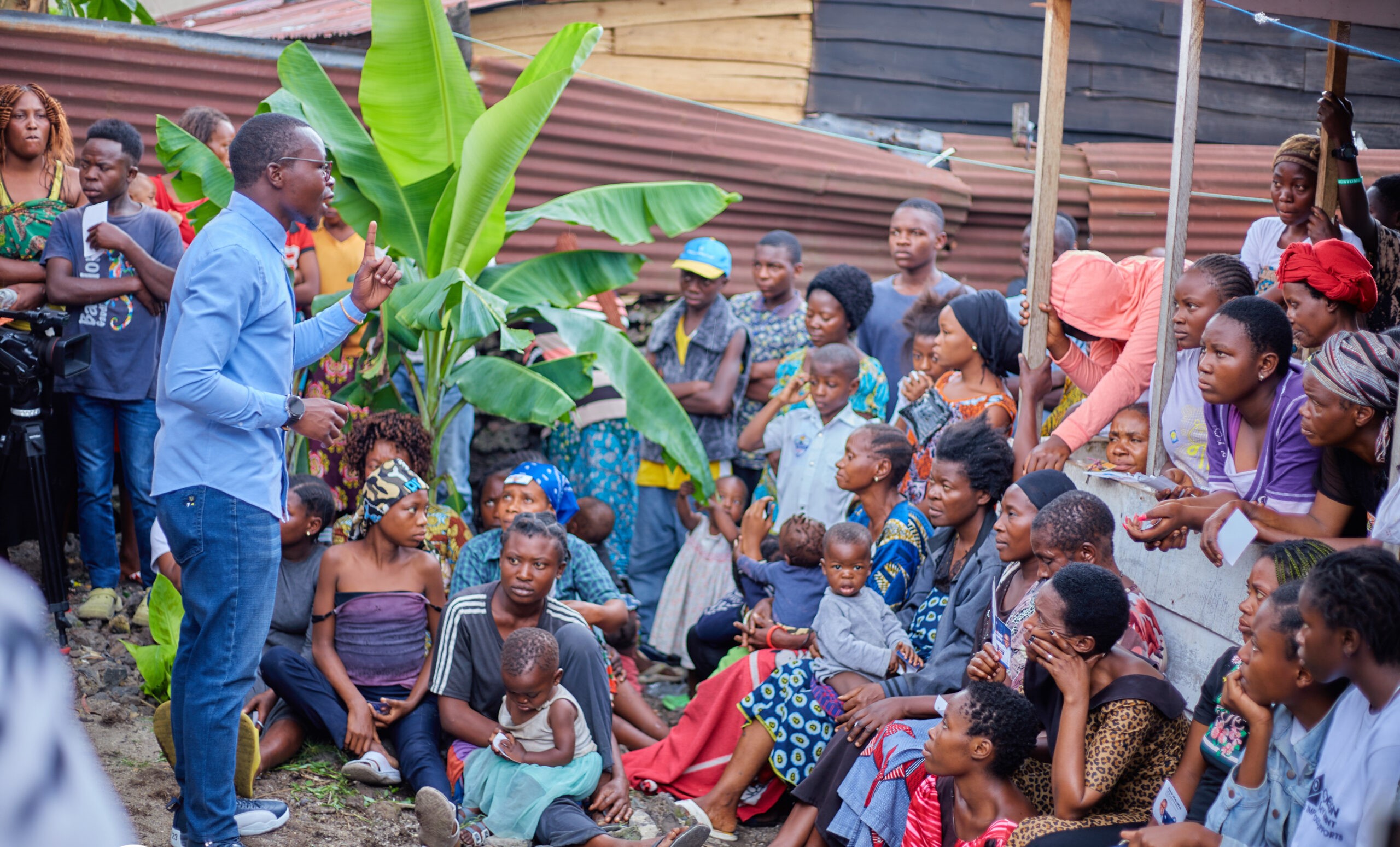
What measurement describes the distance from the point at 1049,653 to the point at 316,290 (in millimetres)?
3998

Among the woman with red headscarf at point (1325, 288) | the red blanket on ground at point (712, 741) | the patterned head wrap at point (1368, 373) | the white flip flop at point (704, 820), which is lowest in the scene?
the white flip flop at point (704, 820)

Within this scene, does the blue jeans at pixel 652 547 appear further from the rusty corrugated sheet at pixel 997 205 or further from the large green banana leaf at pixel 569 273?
the rusty corrugated sheet at pixel 997 205

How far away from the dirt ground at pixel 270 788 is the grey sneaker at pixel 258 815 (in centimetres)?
4

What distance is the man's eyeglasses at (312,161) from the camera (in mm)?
3291

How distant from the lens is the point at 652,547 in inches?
241

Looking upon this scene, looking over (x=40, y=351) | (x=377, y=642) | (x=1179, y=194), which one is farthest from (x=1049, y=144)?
(x=40, y=351)

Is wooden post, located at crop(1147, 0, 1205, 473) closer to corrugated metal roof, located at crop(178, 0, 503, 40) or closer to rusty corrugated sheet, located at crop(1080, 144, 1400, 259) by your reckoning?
rusty corrugated sheet, located at crop(1080, 144, 1400, 259)

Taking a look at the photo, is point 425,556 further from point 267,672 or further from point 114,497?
point 114,497

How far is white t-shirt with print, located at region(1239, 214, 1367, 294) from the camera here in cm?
466

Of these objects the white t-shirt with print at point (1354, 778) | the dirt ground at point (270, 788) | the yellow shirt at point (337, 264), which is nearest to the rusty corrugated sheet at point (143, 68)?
the yellow shirt at point (337, 264)

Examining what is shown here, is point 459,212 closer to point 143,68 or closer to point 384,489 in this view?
point 384,489

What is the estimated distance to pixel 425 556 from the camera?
15.4 ft

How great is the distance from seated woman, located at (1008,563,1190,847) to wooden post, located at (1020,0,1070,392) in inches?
67.2

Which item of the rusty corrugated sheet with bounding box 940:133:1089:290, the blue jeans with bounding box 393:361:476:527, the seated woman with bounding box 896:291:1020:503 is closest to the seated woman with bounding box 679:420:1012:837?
the seated woman with bounding box 896:291:1020:503
